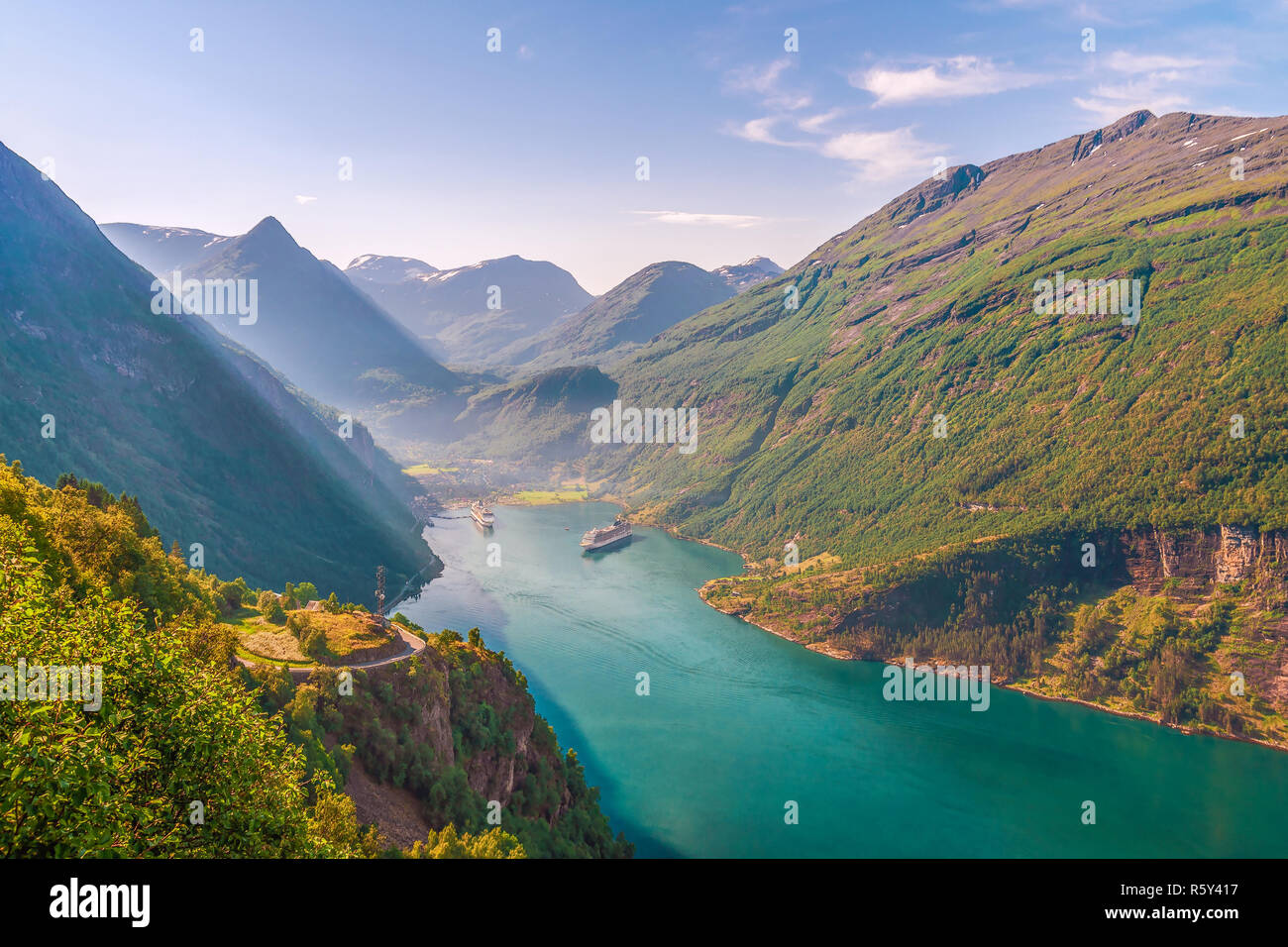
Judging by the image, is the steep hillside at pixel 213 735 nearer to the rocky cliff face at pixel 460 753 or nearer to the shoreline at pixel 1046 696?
the rocky cliff face at pixel 460 753

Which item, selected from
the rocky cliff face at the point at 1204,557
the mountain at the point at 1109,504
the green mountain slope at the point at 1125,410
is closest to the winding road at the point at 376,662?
the mountain at the point at 1109,504

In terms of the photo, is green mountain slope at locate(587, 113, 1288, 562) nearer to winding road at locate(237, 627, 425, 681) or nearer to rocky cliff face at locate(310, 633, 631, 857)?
rocky cliff face at locate(310, 633, 631, 857)

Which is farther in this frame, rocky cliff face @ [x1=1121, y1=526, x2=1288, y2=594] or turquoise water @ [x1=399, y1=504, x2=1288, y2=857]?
rocky cliff face @ [x1=1121, y1=526, x2=1288, y2=594]

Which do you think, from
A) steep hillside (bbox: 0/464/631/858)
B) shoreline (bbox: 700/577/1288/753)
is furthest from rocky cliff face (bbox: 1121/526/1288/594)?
steep hillside (bbox: 0/464/631/858)

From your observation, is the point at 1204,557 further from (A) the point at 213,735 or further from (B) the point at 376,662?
(A) the point at 213,735
